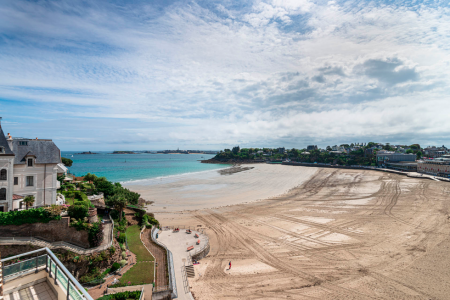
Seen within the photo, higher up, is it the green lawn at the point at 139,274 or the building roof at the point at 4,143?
the building roof at the point at 4,143

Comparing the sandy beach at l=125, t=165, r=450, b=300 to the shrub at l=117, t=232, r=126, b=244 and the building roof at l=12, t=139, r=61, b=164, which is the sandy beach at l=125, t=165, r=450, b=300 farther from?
the building roof at l=12, t=139, r=61, b=164

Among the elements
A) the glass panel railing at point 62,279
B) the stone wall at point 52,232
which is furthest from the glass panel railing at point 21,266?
the stone wall at point 52,232

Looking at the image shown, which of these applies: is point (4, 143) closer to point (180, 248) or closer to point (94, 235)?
point (94, 235)

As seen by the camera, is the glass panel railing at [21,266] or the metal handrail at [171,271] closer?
the glass panel railing at [21,266]

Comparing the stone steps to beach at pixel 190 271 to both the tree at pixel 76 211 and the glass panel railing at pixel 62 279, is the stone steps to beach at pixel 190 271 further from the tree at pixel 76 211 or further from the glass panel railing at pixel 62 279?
the glass panel railing at pixel 62 279

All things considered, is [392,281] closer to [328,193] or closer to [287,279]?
[287,279]

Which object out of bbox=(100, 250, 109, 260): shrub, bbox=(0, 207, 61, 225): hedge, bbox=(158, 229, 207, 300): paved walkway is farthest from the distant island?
bbox=(0, 207, 61, 225): hedge
